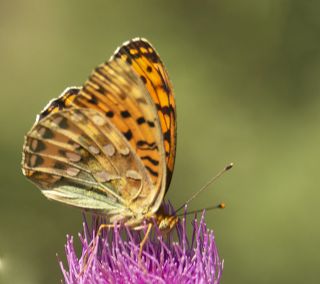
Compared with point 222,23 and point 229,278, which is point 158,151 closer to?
point 229,278

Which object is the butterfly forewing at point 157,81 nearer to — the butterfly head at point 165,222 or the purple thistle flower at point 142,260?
the butterfly head at point 165,222

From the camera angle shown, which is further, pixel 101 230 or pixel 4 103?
pixel 4 103

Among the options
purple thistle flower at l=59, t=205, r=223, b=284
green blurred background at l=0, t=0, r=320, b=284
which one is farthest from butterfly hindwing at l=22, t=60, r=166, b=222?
green blurred background at l=0, t=0, r=320, b=284

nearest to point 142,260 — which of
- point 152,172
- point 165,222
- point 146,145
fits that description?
point 165,222

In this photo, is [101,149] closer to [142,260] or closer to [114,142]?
[114,142]

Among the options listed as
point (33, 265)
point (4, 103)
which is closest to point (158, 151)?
point (33, 265)

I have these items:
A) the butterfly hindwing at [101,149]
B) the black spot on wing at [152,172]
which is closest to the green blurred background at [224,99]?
the butterfly hindwing at [101,149]
